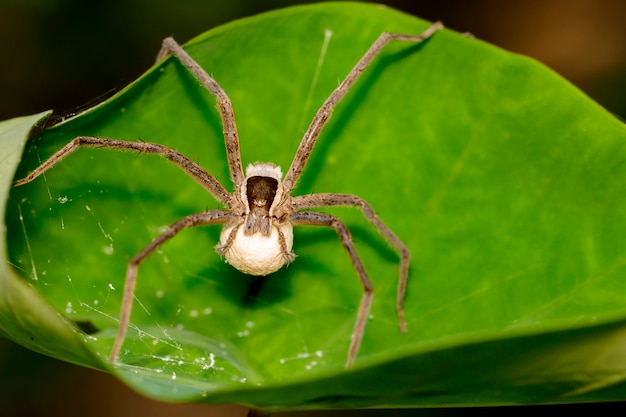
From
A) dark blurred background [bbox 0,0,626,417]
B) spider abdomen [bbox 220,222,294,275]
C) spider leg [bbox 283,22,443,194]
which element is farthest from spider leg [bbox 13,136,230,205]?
dark blurred background [bbox 0,0,626,417]

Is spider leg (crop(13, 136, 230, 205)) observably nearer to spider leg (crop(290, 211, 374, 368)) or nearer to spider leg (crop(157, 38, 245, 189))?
spider leg (crop(157, 38, 245, 189))

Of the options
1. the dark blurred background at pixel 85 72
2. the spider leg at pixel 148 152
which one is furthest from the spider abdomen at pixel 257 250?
the dark blurred background at pixel 85 72

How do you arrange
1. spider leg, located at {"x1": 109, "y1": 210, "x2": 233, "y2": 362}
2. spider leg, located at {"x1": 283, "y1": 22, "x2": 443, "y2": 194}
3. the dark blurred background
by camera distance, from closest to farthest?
spider leg, located at {"x1": 109, "y1": 210, "x2": 233, "y2": 362}
spider leg, located at {"x1": 283, "y1": 22, "x2": 443, "y2": 194}
the dark blurred background

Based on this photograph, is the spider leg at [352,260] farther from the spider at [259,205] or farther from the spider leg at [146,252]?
the spider leg at [146,252]

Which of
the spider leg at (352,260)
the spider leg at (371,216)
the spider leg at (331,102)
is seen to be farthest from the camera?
the spider leg at (331,102)

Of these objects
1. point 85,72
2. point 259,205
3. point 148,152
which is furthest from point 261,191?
point 85,72

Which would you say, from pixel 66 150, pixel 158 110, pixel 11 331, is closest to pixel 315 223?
pixel 158 110

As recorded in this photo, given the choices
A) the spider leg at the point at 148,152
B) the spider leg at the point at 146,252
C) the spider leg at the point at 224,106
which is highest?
the spider leg at the point at 224,106
